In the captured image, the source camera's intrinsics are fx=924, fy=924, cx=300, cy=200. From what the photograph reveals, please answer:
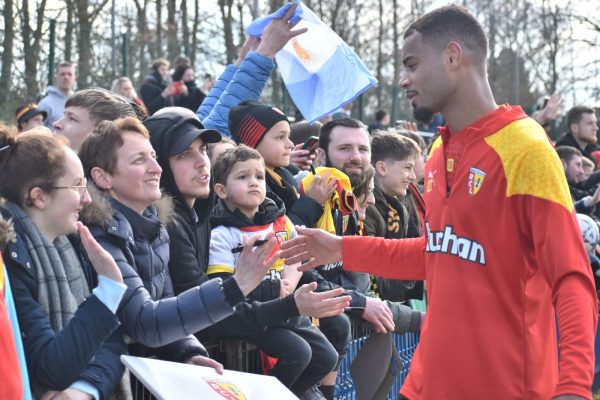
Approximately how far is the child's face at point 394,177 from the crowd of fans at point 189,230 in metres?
0.01

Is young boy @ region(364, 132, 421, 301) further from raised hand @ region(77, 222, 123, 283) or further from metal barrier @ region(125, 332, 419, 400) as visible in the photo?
raised hand @ region(77, 222, 123, 283)

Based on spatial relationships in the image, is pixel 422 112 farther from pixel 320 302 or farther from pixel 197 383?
pixel 197 383

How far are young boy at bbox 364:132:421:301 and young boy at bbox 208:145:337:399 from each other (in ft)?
4.83

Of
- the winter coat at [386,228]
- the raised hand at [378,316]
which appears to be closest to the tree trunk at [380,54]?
the winter coat at [386,228]

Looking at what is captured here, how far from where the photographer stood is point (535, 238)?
3.03 m

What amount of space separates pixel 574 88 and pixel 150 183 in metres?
36.5

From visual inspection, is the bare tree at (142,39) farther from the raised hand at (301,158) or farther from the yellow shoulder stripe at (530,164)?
the yellow shoulder stripe at (530,164)

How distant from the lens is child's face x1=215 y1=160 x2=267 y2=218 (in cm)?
482

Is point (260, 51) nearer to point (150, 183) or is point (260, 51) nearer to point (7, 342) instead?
point (150, 183)

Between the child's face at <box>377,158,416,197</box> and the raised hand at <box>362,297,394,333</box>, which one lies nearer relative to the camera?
the raised hand at <box>362,297,394,333</box>

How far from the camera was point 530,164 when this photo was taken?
3.14 meters

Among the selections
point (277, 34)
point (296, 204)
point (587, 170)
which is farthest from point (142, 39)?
point (296, 204)

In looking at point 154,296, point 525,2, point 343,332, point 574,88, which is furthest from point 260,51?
point 525,2

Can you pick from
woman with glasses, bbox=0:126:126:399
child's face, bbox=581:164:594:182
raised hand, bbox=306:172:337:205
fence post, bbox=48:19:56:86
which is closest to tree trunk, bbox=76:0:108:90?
fence post, bbox=48:19:56:86
